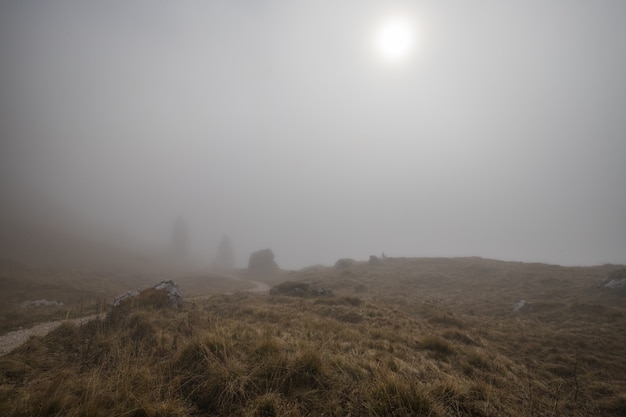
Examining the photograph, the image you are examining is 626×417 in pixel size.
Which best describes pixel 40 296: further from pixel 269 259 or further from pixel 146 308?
pixel 269 259

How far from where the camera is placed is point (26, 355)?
6520 mm

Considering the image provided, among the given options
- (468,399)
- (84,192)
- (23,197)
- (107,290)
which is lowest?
(107,290)

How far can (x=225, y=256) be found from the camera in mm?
73188

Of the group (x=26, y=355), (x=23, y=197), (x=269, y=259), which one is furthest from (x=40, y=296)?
(x=23, y=197)

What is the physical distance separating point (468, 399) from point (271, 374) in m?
3.51

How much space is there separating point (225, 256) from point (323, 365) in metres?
74.5

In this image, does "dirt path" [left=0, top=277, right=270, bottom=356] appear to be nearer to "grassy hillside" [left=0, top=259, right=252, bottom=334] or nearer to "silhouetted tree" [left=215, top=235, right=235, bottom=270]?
"grassy hillside" [left=0, top=259, right=252, bottom=334]

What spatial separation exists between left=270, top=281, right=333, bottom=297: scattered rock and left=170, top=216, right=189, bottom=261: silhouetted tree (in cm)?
6028

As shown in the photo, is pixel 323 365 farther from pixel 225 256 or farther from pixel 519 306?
pixel 225 256

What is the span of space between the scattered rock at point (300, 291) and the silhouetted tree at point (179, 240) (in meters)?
60.3

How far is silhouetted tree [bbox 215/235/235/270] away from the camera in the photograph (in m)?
71.4

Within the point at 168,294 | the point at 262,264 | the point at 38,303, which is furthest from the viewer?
the point at 262,264

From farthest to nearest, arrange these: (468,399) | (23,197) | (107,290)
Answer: (23,197)
(107,290)
(468,399)

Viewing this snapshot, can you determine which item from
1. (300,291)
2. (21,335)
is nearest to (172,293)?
(21,335)
